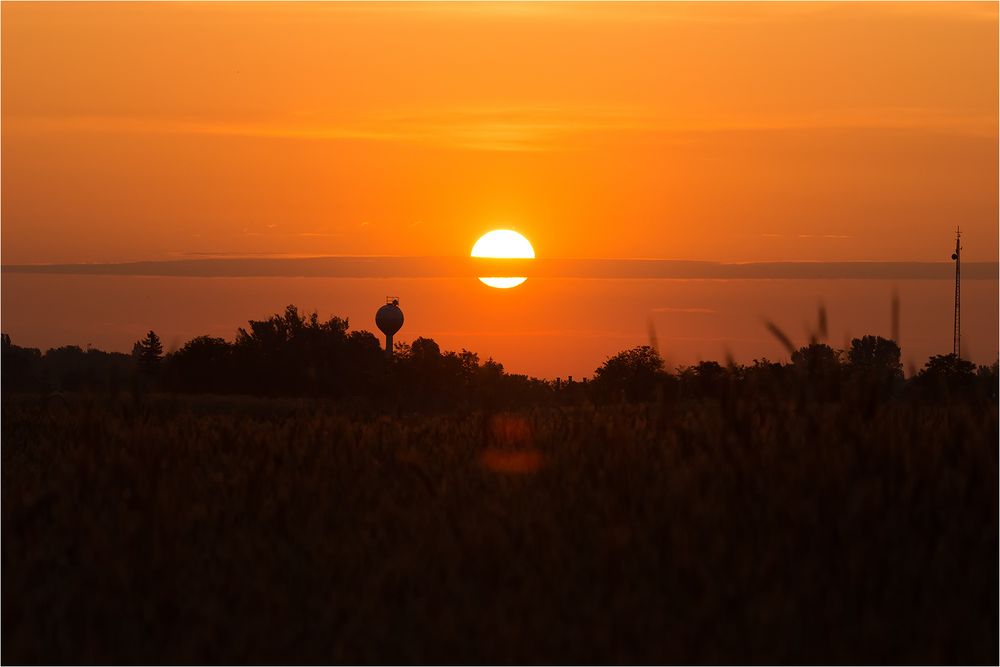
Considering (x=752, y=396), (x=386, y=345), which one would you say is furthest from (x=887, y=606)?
(x=386, y=345)

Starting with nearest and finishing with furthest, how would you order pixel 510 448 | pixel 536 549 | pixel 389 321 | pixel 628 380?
pixel 536 549 < pixel 510 448 < pixel 628 380 < pixel 389 321

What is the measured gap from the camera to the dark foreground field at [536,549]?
651 centimetres

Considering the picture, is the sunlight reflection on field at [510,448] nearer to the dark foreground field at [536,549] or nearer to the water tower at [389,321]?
the dark foreground field at [536,549]

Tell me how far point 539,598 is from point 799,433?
9.71ft

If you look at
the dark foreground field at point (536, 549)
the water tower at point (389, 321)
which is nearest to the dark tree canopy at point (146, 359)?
the dark foreground field at point (536, 549)

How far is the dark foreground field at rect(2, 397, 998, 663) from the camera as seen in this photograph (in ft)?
21.4

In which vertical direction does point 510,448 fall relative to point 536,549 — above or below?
above

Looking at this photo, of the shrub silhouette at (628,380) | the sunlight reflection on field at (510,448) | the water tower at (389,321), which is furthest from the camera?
the water tower at (389,321)

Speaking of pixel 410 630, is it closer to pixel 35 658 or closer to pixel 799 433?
pixel 35 658

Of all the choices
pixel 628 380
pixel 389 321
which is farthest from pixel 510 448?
pixel 389 321

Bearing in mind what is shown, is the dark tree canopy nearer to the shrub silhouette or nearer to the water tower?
the shrub silhouette

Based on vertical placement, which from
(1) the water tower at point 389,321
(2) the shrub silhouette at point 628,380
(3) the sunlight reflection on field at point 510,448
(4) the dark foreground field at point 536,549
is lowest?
(4) the dark foreground field at point 536,549

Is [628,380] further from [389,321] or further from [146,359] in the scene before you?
[389,321]

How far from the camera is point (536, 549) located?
750cm
